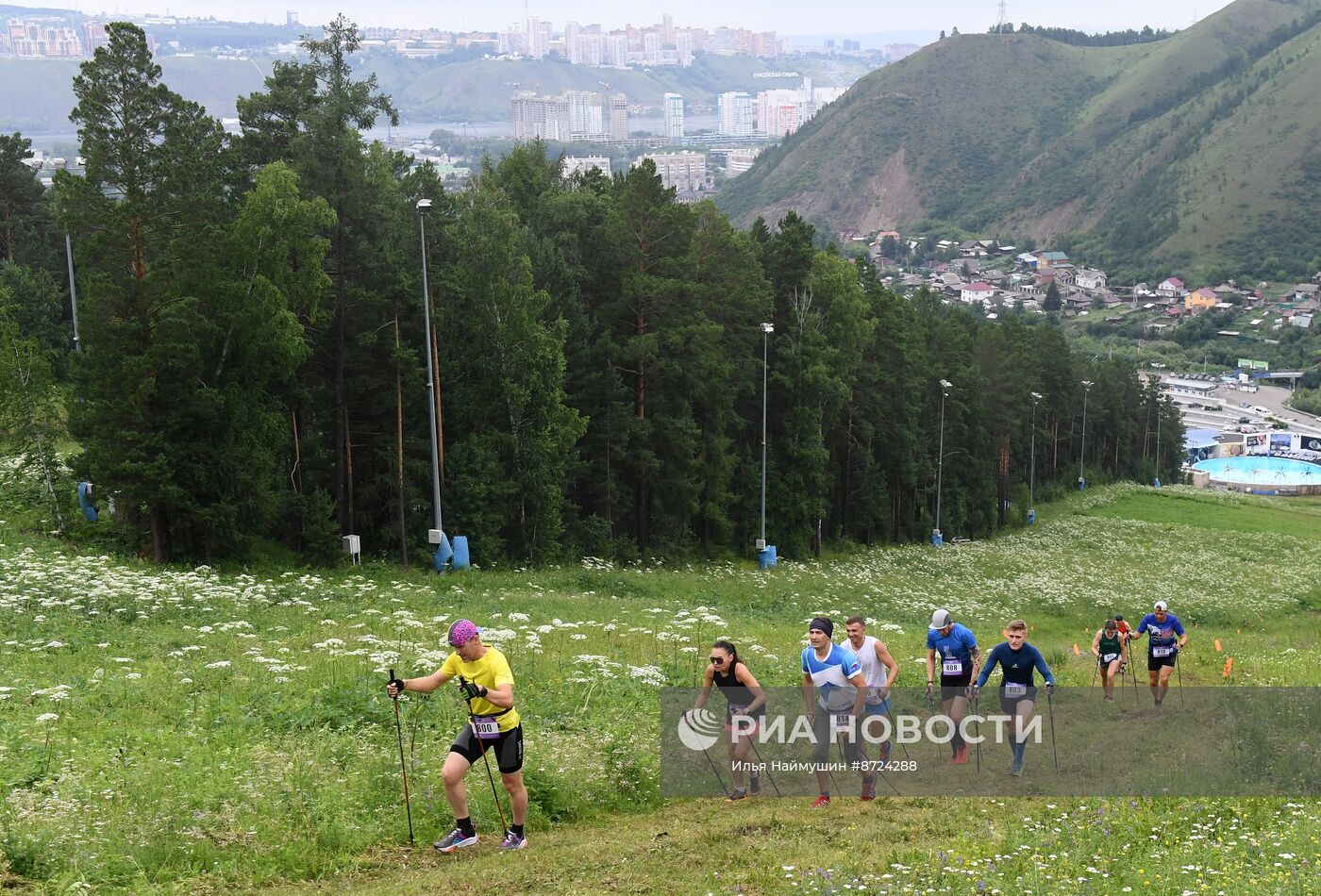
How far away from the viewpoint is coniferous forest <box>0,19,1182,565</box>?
25.9 metres

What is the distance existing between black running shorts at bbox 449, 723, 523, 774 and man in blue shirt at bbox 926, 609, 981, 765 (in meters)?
5.71

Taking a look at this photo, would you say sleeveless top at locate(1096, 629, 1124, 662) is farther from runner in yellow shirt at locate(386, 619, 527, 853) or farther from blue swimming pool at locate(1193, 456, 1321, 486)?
blue swimming pool at locate(1193, 456, 1321, 486)

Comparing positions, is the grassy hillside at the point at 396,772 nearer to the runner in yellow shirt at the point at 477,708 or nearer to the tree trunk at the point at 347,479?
the runner in yellow shirt at the point at 477,708

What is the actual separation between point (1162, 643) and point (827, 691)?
8755 millimetres

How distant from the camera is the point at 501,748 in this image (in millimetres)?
10242

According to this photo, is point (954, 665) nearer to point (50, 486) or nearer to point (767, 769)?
point (767, 769)

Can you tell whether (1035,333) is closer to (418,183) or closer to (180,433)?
(418,183)

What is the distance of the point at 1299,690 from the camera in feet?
53.2

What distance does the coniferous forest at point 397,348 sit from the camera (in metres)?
25.9

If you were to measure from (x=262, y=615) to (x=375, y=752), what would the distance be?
Answer: 862cm

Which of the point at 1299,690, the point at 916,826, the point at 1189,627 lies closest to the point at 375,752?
the point at 916,826

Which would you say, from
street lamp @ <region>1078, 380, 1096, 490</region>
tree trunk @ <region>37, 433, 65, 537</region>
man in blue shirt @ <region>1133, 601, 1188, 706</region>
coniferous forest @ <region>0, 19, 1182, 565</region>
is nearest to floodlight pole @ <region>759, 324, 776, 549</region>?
coniferous forest @ <region>0, 19, 1182, 565</region>

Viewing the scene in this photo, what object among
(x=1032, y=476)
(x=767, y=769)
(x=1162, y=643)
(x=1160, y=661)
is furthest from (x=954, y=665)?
(x=1032, y=476)

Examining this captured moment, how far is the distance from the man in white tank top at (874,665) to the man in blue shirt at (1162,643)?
24.5ft
